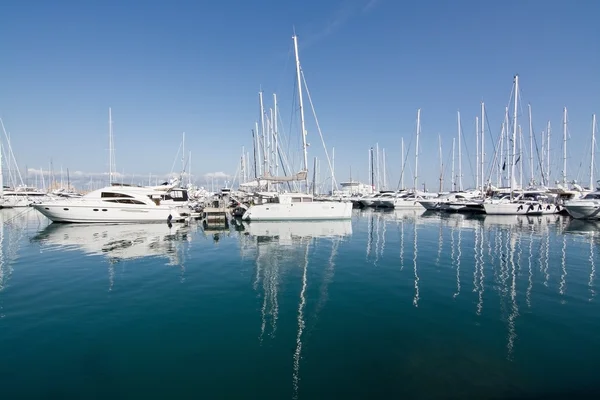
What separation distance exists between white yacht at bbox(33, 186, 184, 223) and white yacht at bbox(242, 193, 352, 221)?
330 inches

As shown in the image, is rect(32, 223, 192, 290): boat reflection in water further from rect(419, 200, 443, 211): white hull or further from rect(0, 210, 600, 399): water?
rect(419, 200, 443, 211): white hull

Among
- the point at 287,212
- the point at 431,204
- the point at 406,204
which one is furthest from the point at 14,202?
the point at 431,204

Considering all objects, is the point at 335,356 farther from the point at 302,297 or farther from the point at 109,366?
the point at 109,366

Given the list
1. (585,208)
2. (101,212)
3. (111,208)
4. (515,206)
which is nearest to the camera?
(101,212)


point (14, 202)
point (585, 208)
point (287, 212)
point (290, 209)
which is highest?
point (14, 202)

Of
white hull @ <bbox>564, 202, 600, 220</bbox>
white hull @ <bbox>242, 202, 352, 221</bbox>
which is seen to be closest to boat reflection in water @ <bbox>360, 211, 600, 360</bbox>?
white hull @ <bbox>242, 202, 352, 221</bbox>

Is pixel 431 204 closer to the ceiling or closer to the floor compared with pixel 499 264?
closer to the ceiling

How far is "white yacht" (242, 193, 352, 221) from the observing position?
3409 centimetres

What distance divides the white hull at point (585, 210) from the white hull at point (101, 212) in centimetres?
4839

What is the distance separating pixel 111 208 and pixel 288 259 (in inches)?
949

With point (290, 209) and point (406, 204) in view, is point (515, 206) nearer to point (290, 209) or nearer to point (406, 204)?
point (406, 204)

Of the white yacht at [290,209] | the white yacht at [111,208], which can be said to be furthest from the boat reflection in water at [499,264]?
the white yacht at [111,208]

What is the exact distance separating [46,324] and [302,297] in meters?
7.15

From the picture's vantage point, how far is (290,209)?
1344 inches
